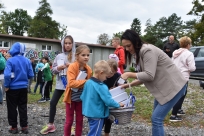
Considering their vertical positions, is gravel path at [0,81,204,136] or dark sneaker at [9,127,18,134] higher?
dark sneaker at [9,127,18,134]

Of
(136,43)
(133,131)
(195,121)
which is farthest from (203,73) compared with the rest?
(136,43)

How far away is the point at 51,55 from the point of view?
27766 millimetres

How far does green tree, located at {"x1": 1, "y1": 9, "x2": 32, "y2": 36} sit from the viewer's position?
244 ft

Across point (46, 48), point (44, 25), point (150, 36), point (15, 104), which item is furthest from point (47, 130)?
point (150, 36)

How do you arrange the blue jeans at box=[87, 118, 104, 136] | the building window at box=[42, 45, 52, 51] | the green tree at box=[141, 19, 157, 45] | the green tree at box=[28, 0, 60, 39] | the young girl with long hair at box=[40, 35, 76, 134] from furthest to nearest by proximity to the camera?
1. the green tree at box=[141, 19, 157, 45]
2. the green tree at box=[28, 0, 60, 39]
3. the building window at box=[42, 45, 52, 51]
4. the young girl with long hair at box=[40, 35, 76, 134]
5. the blue jeans at box=[87, 118, 104, 136]

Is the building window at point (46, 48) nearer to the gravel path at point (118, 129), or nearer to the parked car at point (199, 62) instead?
the parked car at point (199, 62)

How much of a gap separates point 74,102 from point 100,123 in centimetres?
69

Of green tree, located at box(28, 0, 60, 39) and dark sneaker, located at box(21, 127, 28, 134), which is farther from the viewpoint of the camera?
green tree, located at box(28, 0, 60, 39)

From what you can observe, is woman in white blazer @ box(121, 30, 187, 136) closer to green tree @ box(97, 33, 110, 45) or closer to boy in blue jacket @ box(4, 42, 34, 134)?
boy in blue jacket @ box(4, 42, 34, 134)

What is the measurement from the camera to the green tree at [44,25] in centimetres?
5956

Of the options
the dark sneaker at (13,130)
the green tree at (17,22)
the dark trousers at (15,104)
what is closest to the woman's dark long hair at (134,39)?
the dark trousers at (15,104)

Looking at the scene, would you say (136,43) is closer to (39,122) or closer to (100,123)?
(100,123)

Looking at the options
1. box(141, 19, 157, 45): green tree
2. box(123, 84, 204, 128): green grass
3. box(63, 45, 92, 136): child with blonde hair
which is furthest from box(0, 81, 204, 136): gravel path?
box(141, 19, 157, 45): green tree

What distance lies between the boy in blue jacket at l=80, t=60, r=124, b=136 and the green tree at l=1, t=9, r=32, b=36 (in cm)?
7623
